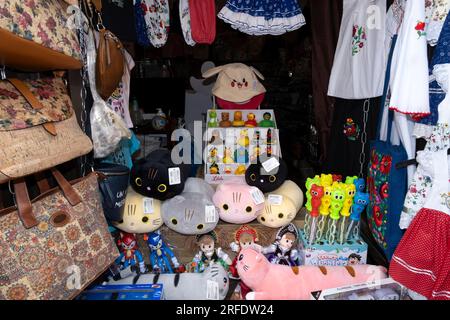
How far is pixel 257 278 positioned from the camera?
1905mm

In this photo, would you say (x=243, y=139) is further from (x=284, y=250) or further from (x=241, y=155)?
(x=284, y=250)

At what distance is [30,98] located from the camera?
4.24ft

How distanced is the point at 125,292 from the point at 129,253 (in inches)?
17.1

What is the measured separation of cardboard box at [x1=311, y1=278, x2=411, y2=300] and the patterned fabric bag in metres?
1.15

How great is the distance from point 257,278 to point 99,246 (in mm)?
905

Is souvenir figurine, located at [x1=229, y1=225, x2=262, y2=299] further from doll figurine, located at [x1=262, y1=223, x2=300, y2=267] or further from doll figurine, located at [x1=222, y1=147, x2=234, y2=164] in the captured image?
doll figurine, located at [x1=222, y1=147, x2=234, y2=164]

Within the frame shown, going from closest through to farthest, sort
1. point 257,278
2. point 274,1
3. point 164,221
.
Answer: point 257,278 → point 164,221 → point 274,1

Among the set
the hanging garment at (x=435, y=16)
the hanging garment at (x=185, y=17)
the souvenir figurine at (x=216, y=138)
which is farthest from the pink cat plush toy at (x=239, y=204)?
the hanging garment at (x=185, y=17)

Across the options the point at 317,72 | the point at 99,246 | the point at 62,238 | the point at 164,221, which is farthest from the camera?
the point at 317,72

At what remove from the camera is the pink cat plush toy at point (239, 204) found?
7.21ft

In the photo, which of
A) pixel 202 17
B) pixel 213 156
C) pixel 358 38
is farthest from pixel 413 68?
pixel 202 17

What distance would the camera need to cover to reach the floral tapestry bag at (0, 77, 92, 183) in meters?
1.12
